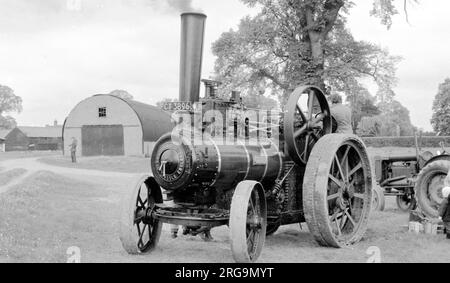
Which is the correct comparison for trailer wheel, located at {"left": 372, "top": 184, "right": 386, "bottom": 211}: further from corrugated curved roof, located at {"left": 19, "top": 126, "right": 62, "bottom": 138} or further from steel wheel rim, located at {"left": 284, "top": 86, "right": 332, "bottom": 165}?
corrugated curved roof, located at {"left": 19, "top": 126, "right": 62, "bottom": 138}

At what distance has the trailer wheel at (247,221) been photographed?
5.22 meters

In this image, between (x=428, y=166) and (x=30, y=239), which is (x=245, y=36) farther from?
(x=30, y=239)

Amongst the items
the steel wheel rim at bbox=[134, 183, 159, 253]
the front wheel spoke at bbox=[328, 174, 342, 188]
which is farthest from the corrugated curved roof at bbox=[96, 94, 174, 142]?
the steel wheel rim at bbox=[134, 183, 159, 253]

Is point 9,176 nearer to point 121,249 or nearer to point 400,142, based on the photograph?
point 121,249

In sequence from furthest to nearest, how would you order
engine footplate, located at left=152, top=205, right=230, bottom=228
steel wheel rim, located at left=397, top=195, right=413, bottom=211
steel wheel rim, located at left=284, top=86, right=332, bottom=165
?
steel wheel rim, located at left=397, top=195, right=413, bottom=211 → steel wheel rim, located at left=284, top=86, right=332, bottom=165 → engine footplate, located at left=152, top=205, right=230, bottom=228

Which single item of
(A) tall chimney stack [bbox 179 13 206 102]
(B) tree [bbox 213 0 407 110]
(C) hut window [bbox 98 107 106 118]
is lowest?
(A) tall chimney stack [bbox 179 13 206 102]

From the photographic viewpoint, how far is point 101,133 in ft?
103

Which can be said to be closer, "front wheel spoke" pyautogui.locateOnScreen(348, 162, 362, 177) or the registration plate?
the registration plate

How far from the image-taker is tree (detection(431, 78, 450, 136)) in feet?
145

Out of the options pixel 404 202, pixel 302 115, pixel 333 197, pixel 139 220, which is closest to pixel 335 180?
pixel 333 197

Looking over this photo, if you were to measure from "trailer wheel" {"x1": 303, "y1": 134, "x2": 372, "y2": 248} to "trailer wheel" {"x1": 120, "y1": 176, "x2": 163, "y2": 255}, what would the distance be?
1851 millimetres

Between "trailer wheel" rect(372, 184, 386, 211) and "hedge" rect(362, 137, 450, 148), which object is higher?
"hedge" rect(362, 137, 450, 148)

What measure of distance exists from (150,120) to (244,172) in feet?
87.3

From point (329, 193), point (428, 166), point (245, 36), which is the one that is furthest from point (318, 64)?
point (329, 193)
